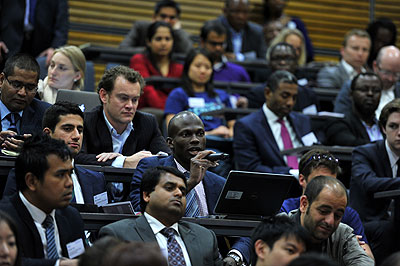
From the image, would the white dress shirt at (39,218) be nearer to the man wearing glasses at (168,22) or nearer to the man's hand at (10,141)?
the man's hand at (10,141)

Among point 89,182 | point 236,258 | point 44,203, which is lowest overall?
point 236,258

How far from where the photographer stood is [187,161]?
177 inches

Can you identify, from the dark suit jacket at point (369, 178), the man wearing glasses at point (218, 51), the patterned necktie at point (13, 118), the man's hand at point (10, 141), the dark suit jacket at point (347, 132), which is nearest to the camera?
the man's hand at point (10, 141)

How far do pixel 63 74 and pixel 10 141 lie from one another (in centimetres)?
146

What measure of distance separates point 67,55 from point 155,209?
7.18 ft

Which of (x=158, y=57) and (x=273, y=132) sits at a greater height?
(x=158, y=57)

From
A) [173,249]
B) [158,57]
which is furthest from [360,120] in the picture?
[173,249]

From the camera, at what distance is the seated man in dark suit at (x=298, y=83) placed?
23.5ft

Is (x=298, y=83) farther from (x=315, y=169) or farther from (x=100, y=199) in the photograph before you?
(x=100, y=199)

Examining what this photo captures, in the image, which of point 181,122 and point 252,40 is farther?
point 252,40

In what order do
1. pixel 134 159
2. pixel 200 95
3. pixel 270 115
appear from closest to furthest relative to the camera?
pixel 134 159
pixel 270 115
pixel 200 95

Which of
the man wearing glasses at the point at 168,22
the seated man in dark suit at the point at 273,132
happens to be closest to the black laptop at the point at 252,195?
the seated man in dark suit at the point at 273,132

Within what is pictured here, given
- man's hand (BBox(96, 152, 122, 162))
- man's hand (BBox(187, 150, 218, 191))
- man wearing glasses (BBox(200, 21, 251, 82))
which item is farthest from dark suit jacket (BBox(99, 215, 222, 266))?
man wearing glasses (BBox(200, 21, 251, 82))

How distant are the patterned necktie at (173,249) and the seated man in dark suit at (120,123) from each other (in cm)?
119
